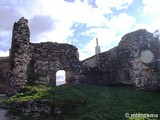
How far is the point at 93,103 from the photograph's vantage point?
13.8 metres

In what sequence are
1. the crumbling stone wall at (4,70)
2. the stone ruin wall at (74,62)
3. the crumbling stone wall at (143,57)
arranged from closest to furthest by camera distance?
the stone ruin wall at (74,62) → the crumbling stone wall at (143,57) → the crumbling stone wall at (4,70)

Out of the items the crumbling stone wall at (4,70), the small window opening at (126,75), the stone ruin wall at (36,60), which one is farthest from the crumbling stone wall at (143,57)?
the crumbling stone wall at (4,70)

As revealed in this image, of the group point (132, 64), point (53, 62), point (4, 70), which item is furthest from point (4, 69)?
point (132, 64)

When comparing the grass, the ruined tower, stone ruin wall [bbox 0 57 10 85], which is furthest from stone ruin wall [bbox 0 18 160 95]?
stone ruin wall [bbox 0 57 10 85]

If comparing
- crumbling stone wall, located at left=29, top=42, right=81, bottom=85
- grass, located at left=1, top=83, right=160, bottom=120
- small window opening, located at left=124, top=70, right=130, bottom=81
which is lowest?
grass, located at left=1, top=83, right=160, bottom=120

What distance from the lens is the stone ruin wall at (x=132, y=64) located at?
1961cm

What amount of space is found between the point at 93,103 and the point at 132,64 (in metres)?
7.75

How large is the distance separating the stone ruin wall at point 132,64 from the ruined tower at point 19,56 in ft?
19.3

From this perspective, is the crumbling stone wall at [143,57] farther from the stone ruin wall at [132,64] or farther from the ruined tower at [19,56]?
the ruined tower at [19,56]

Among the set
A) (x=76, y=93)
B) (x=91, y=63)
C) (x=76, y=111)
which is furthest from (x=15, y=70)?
(x=91, y=63)

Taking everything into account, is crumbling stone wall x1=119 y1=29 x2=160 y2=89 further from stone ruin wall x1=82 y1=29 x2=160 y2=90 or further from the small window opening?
the small window opening

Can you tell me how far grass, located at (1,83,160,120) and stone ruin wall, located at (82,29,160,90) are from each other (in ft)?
8.55

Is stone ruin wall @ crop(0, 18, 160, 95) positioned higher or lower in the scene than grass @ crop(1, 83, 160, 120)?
higher

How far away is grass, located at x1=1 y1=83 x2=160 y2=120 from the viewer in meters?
12.2
